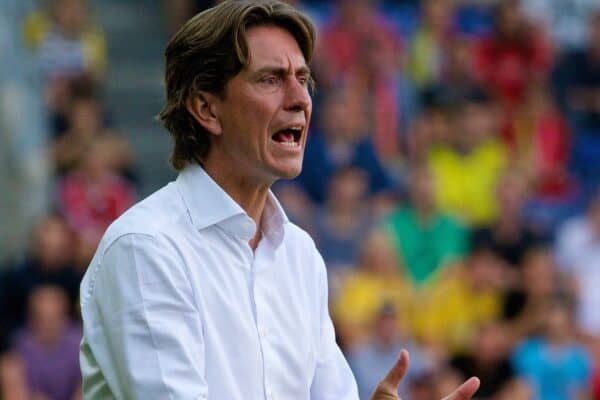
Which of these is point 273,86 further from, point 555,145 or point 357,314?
point 555,145

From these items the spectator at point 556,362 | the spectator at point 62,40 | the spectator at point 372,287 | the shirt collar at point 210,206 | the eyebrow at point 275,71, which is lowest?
the spectator at point 556,362

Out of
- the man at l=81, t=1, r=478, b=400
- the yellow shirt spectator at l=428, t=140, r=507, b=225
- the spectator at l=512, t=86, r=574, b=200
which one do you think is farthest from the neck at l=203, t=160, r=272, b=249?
the spectator at l=512, t=86, r=574, b=200

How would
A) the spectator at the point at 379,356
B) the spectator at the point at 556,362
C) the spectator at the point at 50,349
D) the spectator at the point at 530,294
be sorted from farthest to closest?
the spectator at the point at 530,294 < the spectator at the point at 556,362 < the spectator at the point at 379,356 < the spectator at the point at 50,349

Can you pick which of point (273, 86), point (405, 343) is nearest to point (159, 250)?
point (273, 86)

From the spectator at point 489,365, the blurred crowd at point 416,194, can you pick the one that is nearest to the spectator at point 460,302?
the blurred crowd at point 416,194

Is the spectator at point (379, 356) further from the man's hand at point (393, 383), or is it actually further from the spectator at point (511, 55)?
the man's hand at point (393, 383)

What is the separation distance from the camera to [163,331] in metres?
3.64

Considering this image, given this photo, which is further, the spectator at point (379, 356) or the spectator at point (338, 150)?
the spectator at point (338, 150)

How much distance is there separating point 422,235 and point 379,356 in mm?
1433

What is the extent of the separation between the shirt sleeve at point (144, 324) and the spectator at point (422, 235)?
6883 millimetres

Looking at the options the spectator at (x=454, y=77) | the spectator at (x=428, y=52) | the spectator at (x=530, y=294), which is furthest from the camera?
the spectator at (x=428, y=52)

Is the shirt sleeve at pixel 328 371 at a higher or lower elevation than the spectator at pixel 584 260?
higher

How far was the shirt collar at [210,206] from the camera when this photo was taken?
391 cm

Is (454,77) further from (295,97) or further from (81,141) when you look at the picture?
(295,97)
